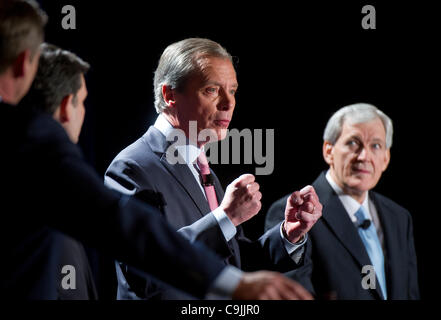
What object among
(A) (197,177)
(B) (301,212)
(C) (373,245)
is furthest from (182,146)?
(C) (373,245)

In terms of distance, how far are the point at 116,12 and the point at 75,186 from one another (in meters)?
2.08

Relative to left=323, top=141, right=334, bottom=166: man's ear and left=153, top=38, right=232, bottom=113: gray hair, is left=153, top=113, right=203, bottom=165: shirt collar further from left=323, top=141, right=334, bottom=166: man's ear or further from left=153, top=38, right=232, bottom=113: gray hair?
left=323, top=141, right=334, bottom=166: man's ear

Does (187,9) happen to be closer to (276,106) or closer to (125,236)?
(276,106)

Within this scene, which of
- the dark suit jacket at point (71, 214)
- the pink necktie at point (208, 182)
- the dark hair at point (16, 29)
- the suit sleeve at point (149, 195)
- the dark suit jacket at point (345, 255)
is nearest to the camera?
the dark suit jacket at point (71, 214)

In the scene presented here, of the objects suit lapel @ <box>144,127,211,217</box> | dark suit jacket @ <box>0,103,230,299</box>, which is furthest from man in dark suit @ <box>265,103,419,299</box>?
dark suit jacket @ <box>0,103,230,299</box>

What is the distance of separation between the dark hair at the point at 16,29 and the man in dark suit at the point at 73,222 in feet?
0.45

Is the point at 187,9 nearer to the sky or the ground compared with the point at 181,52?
nearer to the sky

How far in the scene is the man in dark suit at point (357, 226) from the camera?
2.50m

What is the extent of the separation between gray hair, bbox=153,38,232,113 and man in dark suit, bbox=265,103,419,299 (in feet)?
2.65

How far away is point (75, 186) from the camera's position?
3.59ft

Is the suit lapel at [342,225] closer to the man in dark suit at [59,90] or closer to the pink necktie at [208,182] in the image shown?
A: the pink necktie at [208,182]

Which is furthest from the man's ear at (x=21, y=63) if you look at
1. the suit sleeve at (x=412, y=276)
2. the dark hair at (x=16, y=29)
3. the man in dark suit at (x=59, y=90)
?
the suit sleeve at (x=412, y=276)

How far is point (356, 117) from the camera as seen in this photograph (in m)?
2.83

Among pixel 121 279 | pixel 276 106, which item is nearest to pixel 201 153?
pixel 121 279
